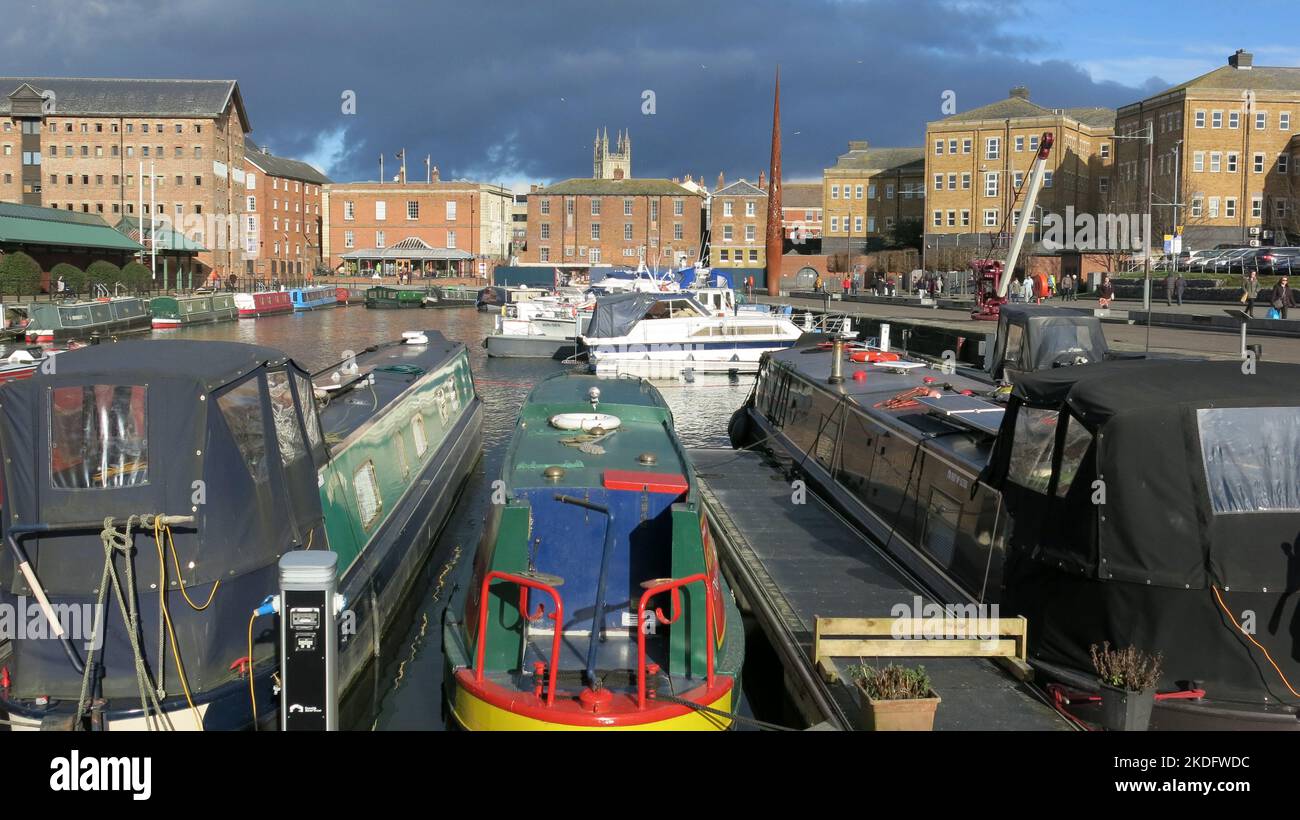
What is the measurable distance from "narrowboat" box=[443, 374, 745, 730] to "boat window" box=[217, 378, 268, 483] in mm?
1775

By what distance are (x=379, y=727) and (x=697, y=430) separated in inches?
714

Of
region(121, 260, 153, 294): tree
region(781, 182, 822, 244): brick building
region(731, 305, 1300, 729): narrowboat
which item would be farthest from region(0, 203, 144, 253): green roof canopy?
region(781, 182, 822, 244): brick building

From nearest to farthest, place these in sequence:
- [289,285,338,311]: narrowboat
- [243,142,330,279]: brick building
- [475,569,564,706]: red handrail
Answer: [475,569,564,706]: red handrail, [289,285,338,311]: narrowboat, [243,142,330,279]: brick building

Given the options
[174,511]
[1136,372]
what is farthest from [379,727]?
[1136,372]

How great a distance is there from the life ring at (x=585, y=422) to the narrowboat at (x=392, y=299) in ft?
230

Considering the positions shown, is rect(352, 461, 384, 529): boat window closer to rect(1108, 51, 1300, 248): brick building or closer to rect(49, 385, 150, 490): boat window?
rect(49, 385, 150, 490): boat window

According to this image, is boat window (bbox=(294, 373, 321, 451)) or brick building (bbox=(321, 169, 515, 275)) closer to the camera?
boat window (bbox=(294, 373, 321, 451))

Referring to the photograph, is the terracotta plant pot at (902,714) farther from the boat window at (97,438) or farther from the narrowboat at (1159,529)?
the boat window at (97,438)

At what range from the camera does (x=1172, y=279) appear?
162 feet

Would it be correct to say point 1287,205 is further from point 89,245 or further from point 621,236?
point 89,245

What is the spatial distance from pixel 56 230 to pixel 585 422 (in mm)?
70480

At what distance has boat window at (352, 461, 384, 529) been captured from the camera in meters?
12.3

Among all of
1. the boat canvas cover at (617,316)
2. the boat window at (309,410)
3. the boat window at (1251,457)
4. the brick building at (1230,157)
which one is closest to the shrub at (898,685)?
the boat window at (1251,457)

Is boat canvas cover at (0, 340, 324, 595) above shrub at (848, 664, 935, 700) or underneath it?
above
